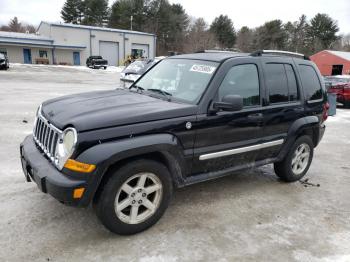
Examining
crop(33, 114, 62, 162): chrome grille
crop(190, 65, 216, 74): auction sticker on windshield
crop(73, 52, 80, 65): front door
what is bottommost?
crop(33, 114, 62, 162): chrome grille

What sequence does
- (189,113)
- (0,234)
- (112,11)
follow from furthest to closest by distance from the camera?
(112,11) < (189,113) < (0,234)

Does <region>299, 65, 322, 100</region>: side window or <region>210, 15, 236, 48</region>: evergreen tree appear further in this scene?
<region>210, 15, 236, 48</region>: evergreen tree

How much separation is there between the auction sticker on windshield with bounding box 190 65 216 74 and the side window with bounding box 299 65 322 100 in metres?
1.74

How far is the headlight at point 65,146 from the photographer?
3.02 metres

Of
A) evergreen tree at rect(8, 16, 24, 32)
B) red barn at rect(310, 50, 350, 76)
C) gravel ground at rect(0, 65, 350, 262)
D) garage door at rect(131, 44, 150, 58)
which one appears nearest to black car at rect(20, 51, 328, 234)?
gravel ground at rect(0, 65, 350, 262)

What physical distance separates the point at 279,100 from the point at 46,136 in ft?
9.98

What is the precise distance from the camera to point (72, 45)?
159 feet

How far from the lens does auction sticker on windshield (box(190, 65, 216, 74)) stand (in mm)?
4004

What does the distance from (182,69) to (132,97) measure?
797 millimetres

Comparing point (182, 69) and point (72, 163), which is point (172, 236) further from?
point (182, 69)

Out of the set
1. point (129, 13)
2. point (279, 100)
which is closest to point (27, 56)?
point (129, 13)

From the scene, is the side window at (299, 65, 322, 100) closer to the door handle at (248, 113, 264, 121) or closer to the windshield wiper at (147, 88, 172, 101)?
the door handle at (248, 113, 264, 121)

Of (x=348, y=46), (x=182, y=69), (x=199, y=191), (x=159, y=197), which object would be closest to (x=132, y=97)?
(x=182, y=69)

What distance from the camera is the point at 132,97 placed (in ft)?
13.3
